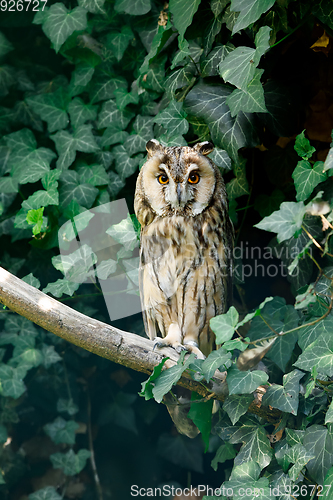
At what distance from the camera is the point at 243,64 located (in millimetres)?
1138

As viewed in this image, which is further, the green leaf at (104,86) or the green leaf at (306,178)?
the green leaf at (104,86)

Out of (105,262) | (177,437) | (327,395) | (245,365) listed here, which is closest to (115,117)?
(105,262)

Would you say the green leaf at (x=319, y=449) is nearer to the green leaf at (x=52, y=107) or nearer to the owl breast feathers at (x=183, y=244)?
the owl breast feathers at (x=183, y=244)

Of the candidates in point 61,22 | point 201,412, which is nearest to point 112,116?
point 61,22

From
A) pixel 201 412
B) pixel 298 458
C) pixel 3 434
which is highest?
pixel 298 458

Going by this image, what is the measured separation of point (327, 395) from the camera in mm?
1110

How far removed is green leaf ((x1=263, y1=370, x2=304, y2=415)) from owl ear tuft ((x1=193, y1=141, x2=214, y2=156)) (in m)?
0.71

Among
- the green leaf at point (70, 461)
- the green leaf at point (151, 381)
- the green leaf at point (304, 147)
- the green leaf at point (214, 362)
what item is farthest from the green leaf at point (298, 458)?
the green leaf at point (70, 461)

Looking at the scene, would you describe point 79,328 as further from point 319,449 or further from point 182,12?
point 182,12

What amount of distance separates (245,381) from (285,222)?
40 centimetres

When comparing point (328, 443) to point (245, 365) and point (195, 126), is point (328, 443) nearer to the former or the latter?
point (245, 365)

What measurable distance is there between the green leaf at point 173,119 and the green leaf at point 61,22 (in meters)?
0.47

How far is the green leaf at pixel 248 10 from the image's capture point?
1077 millimetres

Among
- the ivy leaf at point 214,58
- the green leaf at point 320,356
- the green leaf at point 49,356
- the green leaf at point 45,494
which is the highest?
the ivy leaf at point 214,58
